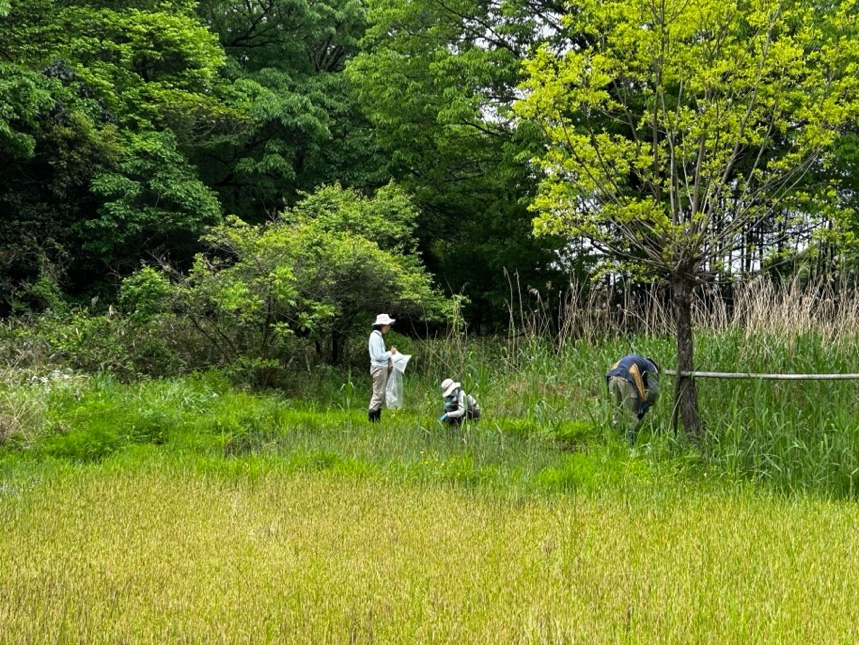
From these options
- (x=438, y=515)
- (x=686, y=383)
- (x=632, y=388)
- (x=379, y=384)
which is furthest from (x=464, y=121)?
(x=438, y=515)

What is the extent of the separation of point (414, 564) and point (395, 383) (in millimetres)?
5188

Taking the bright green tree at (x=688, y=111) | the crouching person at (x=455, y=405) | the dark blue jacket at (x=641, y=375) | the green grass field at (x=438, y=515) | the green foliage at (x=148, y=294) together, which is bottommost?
the green grass field at (x=438, y=515)

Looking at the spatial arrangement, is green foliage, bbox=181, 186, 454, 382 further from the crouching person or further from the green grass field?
the crouching person

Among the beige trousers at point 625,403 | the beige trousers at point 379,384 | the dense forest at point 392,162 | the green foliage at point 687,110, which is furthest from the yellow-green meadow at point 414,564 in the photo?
the beige trousers at point 379,384

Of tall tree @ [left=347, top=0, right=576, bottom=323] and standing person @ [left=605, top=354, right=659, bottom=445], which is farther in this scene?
tall tree @ [left=347, top=0, right=576, bottom=323]

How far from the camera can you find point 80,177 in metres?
13.5

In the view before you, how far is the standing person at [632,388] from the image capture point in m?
6.86

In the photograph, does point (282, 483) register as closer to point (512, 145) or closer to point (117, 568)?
point (117, 568)

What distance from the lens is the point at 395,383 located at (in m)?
8.69

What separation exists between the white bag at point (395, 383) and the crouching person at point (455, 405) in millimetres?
901

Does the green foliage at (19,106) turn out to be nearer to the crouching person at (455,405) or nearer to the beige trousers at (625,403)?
the crouching person at (455,405)

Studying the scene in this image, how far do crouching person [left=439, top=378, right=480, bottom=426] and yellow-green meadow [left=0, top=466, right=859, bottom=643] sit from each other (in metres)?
2.38

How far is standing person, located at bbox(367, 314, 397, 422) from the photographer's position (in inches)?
333

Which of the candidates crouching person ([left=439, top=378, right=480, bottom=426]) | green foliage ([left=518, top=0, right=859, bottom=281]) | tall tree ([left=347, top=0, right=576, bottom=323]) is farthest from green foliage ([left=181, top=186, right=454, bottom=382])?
green foliage ([left=518, top=0, right=859, bottom=281])
